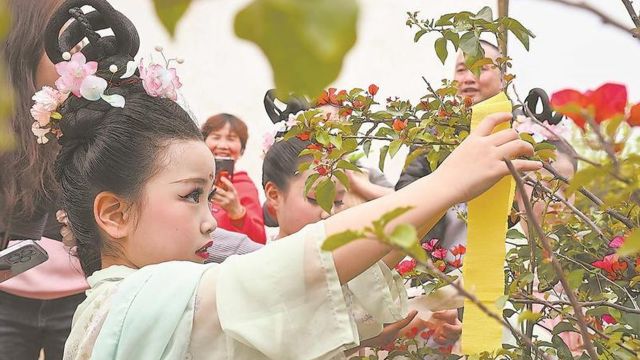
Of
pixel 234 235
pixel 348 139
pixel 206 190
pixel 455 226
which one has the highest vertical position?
pixel 348 139

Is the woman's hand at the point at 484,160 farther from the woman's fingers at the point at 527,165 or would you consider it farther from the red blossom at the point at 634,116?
the red blossom at the point at 634,116

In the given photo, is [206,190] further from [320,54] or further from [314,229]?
[320,54]

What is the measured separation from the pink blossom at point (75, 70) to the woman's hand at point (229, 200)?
110cm

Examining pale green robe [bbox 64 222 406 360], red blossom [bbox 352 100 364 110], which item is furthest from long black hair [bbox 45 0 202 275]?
red blossom [bbox 352 100 364 110]

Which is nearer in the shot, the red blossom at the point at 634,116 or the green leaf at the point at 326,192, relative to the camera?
the red blossom at the point at 634,116

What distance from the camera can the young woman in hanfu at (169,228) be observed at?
2.98 feet

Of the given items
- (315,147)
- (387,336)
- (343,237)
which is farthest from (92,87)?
(343,237)

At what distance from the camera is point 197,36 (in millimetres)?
3740

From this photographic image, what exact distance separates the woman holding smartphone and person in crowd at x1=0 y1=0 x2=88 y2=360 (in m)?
0.45

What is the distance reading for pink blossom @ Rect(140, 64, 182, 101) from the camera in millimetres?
1277

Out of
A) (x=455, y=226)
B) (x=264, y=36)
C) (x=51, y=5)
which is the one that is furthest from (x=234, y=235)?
(x=264, y=36)

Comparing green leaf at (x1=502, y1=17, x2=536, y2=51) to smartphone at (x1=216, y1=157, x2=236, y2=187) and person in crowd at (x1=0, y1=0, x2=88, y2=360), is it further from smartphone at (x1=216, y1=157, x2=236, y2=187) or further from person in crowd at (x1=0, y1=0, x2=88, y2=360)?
smartphone at (x1=216, y1=157, x2=236, y2=187)

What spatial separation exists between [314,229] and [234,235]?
1119 mm

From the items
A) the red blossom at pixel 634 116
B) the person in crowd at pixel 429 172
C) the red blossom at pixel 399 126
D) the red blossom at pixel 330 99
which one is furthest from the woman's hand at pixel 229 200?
the red blossom at pixel 634 116
